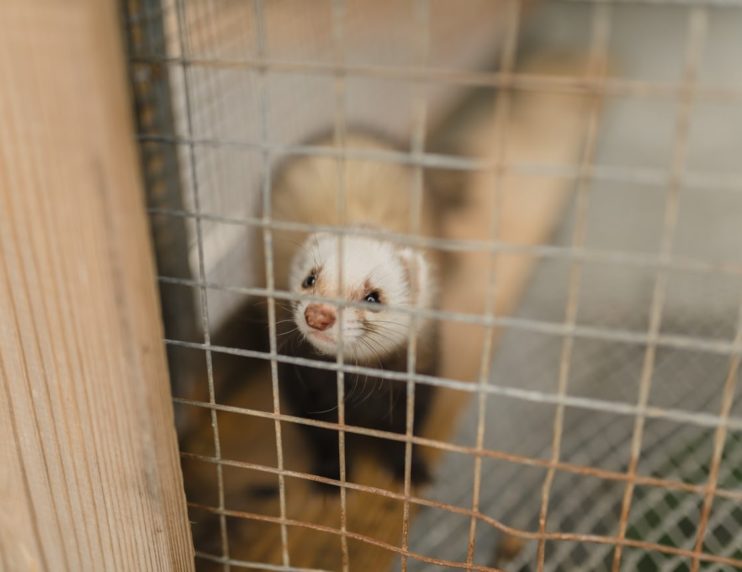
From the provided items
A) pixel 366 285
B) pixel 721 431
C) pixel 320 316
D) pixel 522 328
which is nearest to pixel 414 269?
pixel 366 285

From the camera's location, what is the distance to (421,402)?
1575 mm

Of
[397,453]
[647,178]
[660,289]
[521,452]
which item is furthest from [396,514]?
[647,178]

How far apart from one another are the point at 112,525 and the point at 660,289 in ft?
1.99

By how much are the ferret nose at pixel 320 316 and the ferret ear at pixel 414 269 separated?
24 centimetres

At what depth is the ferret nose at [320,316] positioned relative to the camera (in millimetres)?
1189

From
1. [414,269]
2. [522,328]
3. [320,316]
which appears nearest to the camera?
[522,328]

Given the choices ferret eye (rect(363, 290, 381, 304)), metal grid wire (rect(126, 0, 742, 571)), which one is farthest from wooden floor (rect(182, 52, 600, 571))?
ferret eye (rect(363, 290, 381, 304))

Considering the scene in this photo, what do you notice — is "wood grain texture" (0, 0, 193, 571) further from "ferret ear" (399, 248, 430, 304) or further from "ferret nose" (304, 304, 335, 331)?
"ferret ear" (399, 248, 430, 304)

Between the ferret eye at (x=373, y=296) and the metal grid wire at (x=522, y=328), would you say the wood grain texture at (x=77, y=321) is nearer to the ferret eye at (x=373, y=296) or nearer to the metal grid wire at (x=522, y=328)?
the metal grid wire at (x=522, y=328)

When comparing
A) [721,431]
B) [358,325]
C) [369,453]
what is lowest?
[369,453]

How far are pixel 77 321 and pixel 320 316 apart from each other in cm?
56

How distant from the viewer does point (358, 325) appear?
1289mm

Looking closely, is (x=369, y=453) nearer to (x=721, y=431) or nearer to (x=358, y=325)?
(x=358, y=325)

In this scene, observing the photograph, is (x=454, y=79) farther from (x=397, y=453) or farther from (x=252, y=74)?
(x=252, y=74)
